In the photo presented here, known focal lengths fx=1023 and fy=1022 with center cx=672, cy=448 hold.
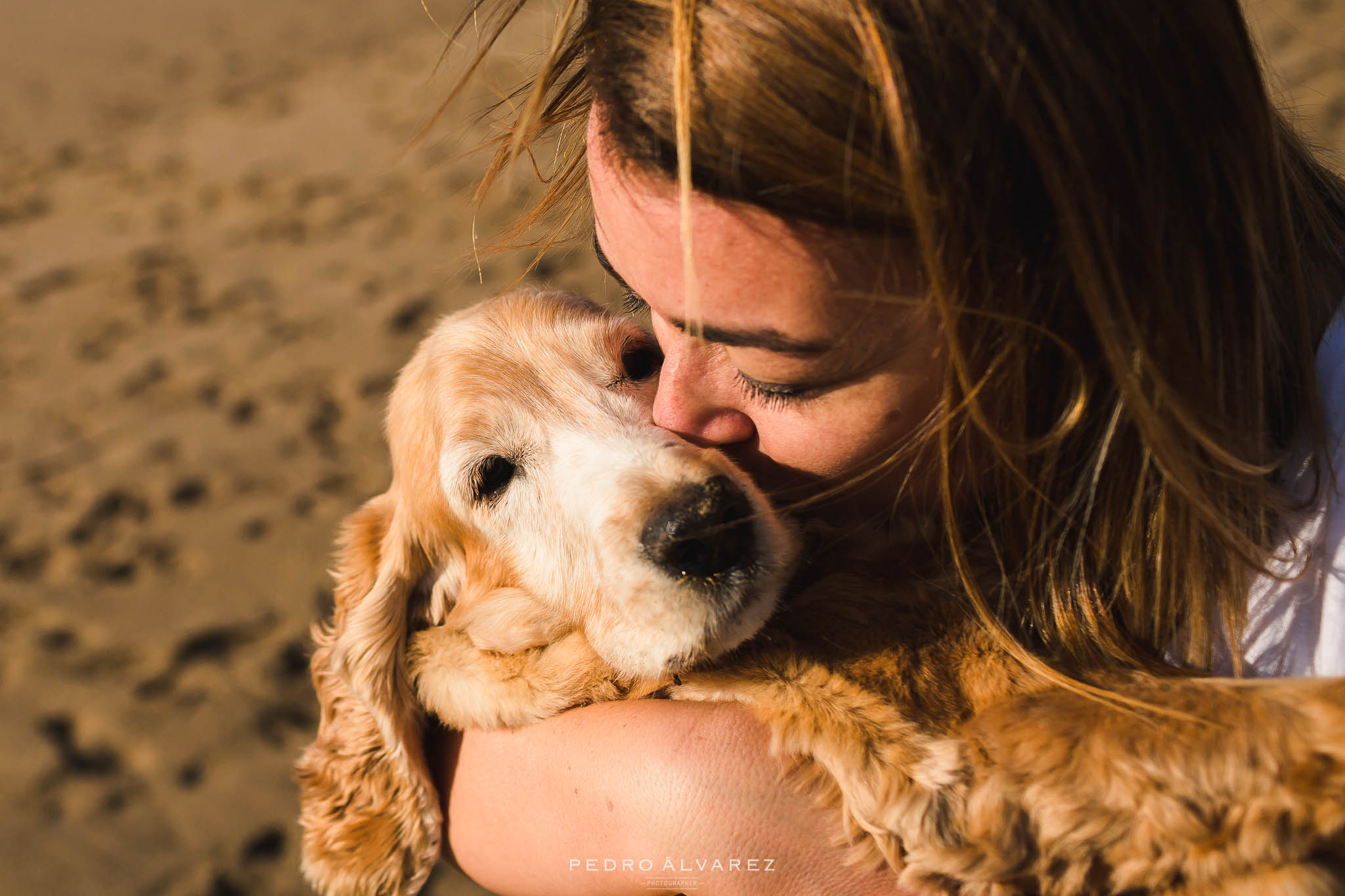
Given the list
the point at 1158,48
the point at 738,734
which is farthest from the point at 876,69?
the point at 738,734

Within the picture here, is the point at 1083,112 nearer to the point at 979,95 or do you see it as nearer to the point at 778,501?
the point at 979,95

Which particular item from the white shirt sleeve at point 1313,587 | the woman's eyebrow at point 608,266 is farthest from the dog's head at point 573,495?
the white shirt sleeve at point 1313,587

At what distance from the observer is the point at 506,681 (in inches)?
86.0

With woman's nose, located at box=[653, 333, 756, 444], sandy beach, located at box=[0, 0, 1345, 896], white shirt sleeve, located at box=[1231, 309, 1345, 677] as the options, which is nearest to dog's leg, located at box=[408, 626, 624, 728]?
woman's nose, located at box=[653, 333, 756, 444]

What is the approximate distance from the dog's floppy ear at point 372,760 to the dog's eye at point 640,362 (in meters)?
0.68

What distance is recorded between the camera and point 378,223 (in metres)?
7.64

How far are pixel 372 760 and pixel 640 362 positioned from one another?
44.3 inches

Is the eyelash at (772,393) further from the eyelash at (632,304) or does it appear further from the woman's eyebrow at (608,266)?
the eyelash at (632,304)

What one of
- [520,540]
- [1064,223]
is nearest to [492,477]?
[520,540]

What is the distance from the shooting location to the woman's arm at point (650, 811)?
1.74 meters

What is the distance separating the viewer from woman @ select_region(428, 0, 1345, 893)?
1.46 m

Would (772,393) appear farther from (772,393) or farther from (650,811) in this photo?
(650,811)

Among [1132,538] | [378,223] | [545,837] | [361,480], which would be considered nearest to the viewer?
[1132,538]

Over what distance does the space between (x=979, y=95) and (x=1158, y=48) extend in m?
0.28
